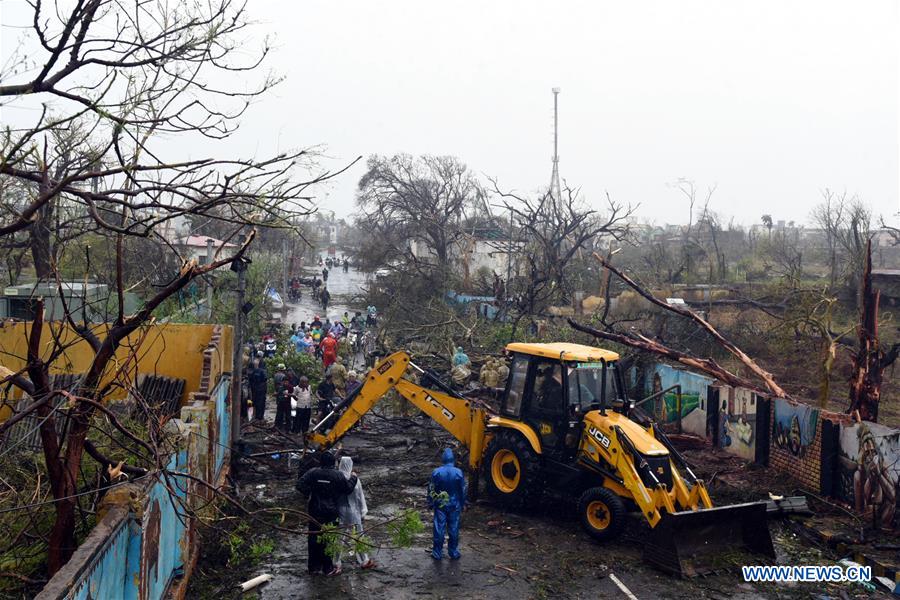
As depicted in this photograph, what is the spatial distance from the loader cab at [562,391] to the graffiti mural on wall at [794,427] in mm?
3771

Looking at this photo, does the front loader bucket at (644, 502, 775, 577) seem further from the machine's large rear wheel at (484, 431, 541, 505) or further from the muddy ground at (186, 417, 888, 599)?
the machine's large rear wheel at (484, 431, 541, 505)

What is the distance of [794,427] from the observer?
13250 mm

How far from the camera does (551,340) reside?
21109mm

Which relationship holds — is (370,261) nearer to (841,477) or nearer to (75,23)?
(841,477)

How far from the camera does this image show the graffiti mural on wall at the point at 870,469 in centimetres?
1085

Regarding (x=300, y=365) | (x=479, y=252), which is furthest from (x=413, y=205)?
(x=300, y=365)

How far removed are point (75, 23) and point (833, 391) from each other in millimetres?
20239

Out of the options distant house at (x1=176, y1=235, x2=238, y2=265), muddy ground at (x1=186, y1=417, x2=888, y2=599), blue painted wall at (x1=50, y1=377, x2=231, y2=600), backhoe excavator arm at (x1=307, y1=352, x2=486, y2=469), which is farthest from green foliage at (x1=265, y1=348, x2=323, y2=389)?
blue painted wall at (x1=50, y1=377, x2=231, y2=600)

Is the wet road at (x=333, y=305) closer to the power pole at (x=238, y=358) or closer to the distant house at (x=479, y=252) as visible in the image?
the distant house at (x=479, y=252)

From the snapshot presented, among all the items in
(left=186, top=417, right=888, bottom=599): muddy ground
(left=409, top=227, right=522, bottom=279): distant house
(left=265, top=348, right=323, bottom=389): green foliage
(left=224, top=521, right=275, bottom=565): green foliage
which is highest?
(left=409, top=227, right=522, bottom=279): distant house

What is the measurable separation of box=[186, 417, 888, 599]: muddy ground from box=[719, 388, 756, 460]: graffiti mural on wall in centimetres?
256

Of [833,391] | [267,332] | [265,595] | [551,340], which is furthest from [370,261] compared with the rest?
[265,595]

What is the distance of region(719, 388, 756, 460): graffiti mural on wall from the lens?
14.5 meters

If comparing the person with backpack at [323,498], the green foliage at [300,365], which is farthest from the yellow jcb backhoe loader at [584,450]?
the green foliage at [300,365]
